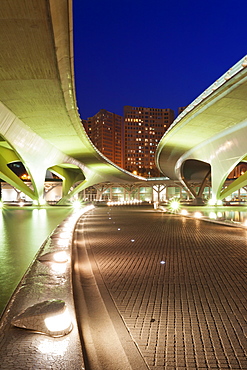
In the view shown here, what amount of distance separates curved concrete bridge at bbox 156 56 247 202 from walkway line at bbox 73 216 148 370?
12.0m

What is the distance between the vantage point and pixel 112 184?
72.3 metres

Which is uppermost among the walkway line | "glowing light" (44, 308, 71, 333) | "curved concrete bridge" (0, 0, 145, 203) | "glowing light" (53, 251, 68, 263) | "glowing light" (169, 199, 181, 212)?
"curved concrete bridge" (0, 0, 145, 203)

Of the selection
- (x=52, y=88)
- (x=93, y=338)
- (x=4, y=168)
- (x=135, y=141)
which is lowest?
(x=93, y=338)

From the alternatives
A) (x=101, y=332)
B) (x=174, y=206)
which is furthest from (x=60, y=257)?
(x=174, y=206)

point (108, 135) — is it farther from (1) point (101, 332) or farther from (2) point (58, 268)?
(1) point (101, 332)

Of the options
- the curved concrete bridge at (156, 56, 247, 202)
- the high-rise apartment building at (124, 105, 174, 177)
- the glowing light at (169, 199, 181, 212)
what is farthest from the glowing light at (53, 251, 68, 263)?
the high-rise apartment building at (124, 105, 174, 177)

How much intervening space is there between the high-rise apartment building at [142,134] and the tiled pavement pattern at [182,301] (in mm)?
146273

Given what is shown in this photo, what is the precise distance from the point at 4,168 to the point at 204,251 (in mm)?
28718

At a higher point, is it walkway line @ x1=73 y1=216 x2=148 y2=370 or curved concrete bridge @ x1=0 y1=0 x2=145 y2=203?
curved concrete bridge @ x1=0 y1=0 x2=145 y2=203

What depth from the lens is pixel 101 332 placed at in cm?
278

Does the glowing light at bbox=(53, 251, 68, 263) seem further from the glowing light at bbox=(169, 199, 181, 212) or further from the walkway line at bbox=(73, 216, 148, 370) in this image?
the glowing light at bbox=(169, 199, 181, 212)

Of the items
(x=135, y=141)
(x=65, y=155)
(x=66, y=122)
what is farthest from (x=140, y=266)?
(x=135, y=141)

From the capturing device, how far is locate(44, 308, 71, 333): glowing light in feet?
8.23

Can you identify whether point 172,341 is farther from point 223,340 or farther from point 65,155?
point 65,155
